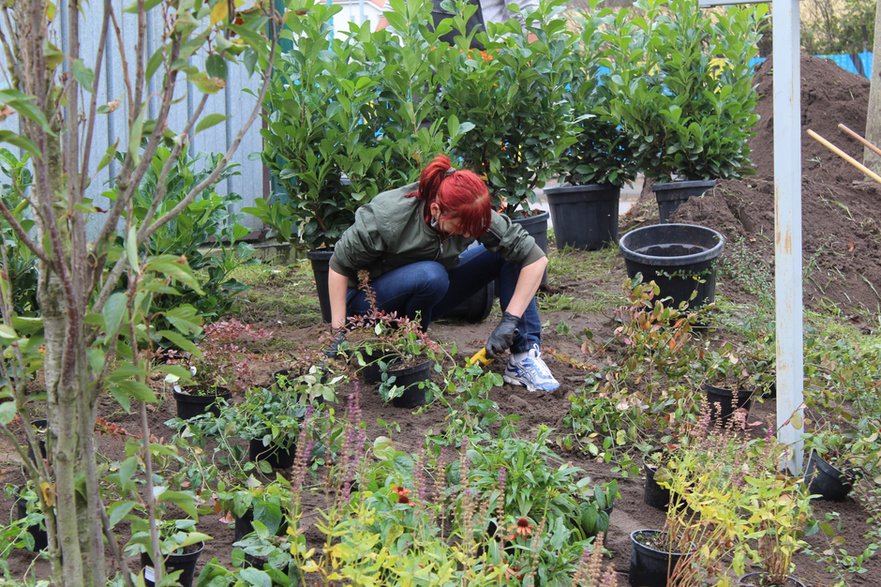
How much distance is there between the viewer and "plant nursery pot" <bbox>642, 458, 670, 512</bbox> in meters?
3.16

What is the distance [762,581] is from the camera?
2611 millimetres

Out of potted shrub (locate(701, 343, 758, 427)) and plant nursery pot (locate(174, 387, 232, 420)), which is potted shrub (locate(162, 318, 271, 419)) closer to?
plant nursery pot (locate(174, 387, 232, 420))

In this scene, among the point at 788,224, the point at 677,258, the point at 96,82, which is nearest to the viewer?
the point at 96,82

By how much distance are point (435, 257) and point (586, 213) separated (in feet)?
10.5

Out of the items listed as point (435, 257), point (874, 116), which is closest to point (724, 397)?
point (435, 257)

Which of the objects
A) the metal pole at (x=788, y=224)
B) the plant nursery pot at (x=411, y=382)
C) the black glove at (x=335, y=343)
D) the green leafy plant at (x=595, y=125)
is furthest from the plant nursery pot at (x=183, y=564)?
the green leafy plant at (x=595, y=125)

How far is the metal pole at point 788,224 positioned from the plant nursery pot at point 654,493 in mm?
406

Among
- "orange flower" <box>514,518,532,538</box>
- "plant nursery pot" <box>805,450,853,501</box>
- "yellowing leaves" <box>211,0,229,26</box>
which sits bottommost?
"plant nursery pot" <box>805,450,853,501</box>

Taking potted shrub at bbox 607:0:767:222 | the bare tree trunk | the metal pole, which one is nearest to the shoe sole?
the metal pole

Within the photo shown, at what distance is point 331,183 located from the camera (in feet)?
16.9

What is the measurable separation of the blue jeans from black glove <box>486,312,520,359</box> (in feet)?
0.42

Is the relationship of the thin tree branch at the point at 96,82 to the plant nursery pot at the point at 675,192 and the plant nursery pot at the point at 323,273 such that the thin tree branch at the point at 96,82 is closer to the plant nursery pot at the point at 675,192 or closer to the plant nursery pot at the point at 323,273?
the plant nursery pot at the point at 323,273

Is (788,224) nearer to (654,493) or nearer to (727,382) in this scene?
(654,493)

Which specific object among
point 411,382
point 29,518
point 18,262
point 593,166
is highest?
point 18,262
